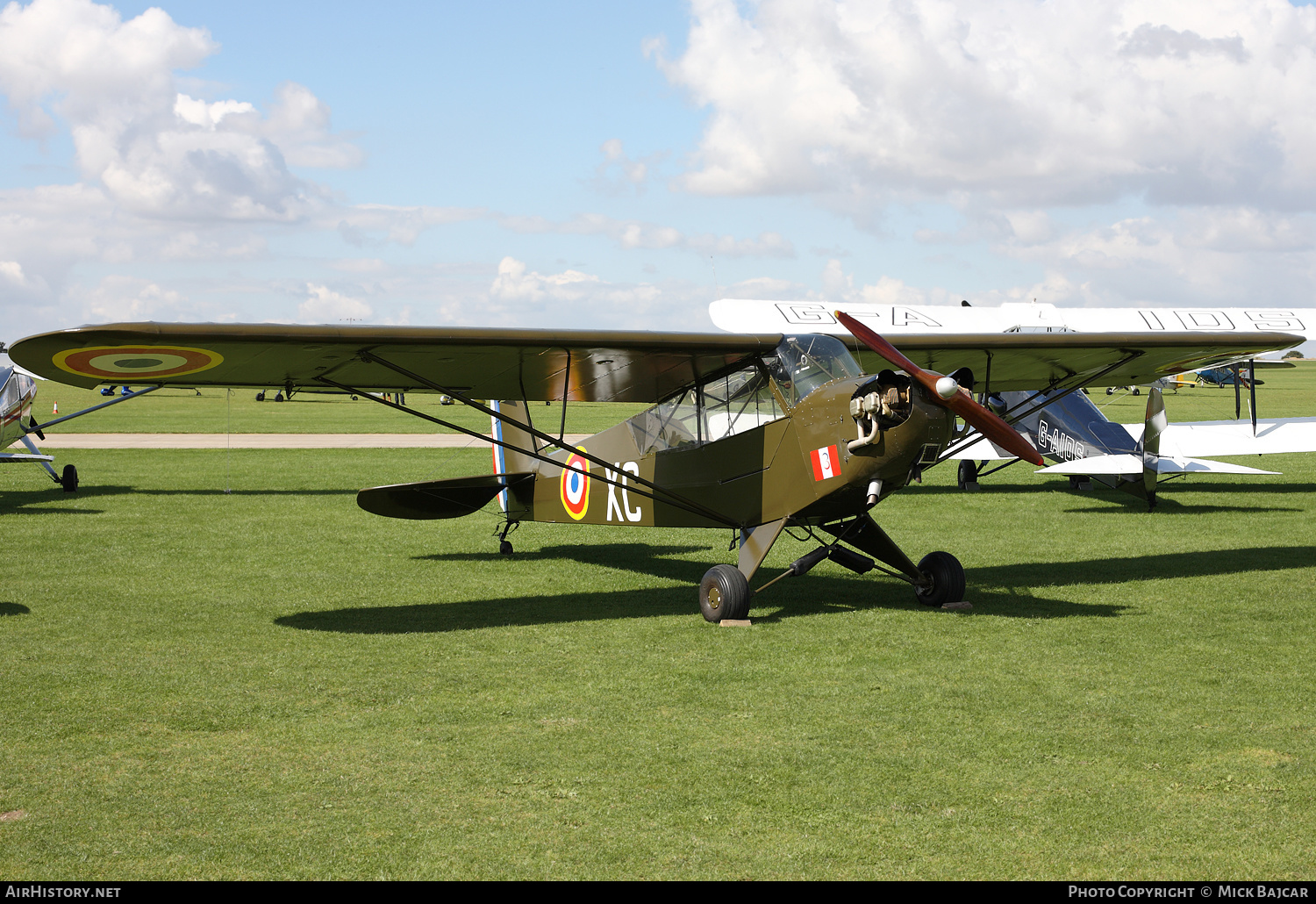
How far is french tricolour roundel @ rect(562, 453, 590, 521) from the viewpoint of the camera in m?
11.6

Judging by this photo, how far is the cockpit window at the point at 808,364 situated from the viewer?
886 centimetres

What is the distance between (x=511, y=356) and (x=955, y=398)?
3823 millimetres

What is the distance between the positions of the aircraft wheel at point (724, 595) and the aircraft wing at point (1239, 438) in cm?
1297

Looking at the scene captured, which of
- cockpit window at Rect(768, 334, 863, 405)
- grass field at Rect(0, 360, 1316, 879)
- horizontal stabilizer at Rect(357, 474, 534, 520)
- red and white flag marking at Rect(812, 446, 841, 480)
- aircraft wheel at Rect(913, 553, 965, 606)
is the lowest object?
grass field at Rect(0, 360, 1316, 879)

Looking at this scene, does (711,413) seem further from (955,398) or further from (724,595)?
(955,398)

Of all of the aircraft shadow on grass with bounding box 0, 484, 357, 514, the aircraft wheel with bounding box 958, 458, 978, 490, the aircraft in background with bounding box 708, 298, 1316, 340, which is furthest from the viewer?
the aircraft in background with bounding box 708, 298, 1316, 340

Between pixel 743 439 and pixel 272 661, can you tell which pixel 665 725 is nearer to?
pixel 272 661

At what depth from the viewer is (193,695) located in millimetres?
6703

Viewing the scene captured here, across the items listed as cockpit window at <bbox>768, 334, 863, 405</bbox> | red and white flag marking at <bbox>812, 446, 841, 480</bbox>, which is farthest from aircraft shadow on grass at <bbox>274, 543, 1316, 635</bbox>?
cockpit window at <bbox>768, 334, 863, 405</bbox>

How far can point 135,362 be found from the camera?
8031mm

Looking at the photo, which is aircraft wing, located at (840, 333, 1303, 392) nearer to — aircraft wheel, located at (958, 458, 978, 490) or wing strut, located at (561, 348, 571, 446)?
wing strut, located at (561, 348, 571, 446)

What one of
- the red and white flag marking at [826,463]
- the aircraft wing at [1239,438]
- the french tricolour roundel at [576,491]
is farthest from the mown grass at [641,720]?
the aircraft wing at [1239,438]

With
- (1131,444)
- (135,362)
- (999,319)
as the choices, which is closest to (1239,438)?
(1131,444)

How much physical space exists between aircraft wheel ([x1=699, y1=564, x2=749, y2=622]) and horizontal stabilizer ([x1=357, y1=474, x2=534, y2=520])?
12.0 feet
